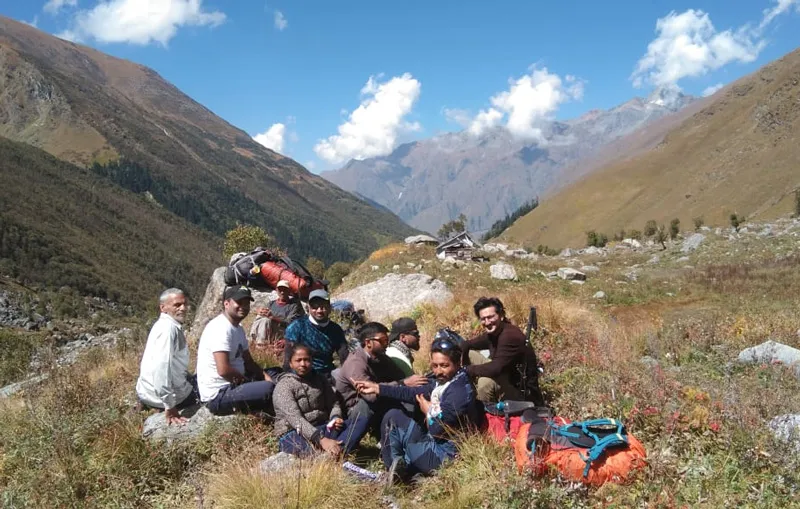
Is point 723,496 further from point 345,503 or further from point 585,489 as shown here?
point 345,503

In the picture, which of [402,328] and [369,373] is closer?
[369,373]

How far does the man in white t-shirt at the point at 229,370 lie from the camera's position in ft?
17.6

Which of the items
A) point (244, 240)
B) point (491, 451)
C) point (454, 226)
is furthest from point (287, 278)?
→ point (454, 226)

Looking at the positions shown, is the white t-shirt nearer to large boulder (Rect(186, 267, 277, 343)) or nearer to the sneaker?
the sneaker

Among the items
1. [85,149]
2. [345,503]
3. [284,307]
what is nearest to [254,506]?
[345,503]

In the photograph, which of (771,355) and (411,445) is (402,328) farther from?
(771,355)

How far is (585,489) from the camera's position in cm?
363

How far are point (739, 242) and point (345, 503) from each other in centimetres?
3178

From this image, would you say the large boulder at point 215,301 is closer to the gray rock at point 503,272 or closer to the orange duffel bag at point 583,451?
the orange duffel bag at point 583,451

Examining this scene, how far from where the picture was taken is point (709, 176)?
343ft

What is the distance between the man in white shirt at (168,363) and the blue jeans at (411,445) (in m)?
2.32

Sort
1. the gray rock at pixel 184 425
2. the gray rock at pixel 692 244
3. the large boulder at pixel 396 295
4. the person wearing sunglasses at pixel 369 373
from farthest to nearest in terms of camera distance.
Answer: the gray rock at pixel 692 244
the large boulder at pixel 396 295
the person wearing sunglasses at pixel 369 373
the gray rock at pixel 184 425

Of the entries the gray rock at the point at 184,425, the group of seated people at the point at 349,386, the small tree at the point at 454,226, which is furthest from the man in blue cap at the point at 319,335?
the small tree at the point at 454,226

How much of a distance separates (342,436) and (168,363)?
2.09 m
